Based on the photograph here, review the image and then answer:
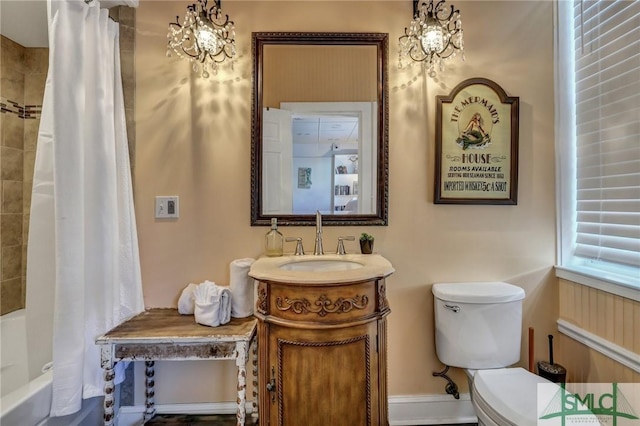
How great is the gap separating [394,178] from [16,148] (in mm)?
2183

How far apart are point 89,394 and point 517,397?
1.76 m

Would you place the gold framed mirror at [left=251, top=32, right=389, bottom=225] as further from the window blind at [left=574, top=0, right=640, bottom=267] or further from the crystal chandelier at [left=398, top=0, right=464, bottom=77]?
the window blind at [left=574, top=0, right=640, bottom=267]

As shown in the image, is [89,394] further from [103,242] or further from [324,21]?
[324,21]

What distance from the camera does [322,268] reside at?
141 cm

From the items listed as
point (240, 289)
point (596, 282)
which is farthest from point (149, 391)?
point (596, 282)

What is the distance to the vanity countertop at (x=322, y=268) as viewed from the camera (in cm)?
107

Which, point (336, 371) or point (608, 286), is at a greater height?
point (608, 286)

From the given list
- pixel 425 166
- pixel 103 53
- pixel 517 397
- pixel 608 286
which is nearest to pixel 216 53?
pixel 103 53

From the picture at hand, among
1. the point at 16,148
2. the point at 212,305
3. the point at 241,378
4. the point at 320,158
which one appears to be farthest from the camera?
the point at 16,148

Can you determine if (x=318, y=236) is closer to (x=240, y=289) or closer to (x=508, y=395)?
(x=240, y=289)

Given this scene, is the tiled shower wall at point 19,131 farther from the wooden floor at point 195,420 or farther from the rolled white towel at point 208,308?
the wooden floor at point 195,420

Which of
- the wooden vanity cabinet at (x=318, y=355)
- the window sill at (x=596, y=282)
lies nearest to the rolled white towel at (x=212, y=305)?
the wooden vanity cabinet at (x=318, y=355)

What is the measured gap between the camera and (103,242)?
1.34m

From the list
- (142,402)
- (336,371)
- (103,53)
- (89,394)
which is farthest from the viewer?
(142,402)
